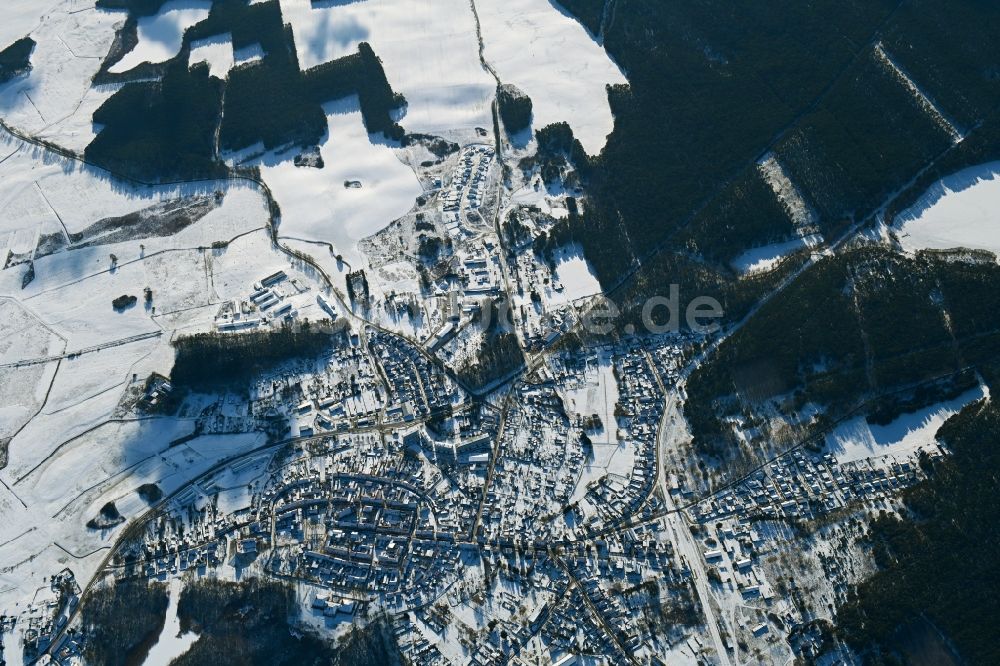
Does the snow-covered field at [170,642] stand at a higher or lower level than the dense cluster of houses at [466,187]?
lower

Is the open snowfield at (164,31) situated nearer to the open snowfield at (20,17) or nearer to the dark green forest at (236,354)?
the open snowfield at (20,17)

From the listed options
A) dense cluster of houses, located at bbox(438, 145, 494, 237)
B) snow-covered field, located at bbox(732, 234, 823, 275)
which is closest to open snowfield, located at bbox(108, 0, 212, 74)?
dense cluster of houses, located at bbox(438, 145, 494, 237)

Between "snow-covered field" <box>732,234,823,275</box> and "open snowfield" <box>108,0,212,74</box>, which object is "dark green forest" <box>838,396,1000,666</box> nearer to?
"snow-covered field" <box>732,234,823,275</box>

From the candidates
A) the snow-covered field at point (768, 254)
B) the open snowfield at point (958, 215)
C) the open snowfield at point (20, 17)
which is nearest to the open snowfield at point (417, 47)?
the snow-covered field at point (768, 254)

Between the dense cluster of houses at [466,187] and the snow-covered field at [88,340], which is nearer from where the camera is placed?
the snow-covered field at [88,340]

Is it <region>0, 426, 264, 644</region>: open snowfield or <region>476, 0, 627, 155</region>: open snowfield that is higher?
<region>476, 0, 627, 155</region>: open snowfield

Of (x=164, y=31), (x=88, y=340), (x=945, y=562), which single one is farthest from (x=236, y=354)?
(x=945, y=562)

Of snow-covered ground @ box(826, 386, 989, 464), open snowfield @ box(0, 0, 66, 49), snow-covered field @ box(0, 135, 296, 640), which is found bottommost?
snow-covered field @ box(0, 135, 296, 640)
